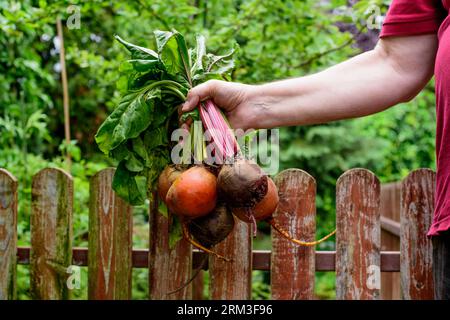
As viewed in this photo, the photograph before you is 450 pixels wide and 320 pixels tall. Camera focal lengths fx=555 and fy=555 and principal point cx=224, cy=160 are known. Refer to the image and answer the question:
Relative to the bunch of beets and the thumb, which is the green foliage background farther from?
the thumb

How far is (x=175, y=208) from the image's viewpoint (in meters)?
1.62

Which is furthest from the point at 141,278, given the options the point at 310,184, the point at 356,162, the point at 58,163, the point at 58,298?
the point at 356,162

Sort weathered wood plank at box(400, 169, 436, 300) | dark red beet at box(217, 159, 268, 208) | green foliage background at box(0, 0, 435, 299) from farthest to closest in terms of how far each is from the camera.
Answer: green foliage background at box(0, 0, 435, 299) < weathered wood plank at box(400, 169, 436, 300) < dark red beet at box(217, 159, 268, 208)

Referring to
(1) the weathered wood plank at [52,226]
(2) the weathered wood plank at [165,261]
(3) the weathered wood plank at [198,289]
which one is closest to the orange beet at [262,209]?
(2) the weathered wood plank at [165,261]

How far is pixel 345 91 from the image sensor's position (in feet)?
5.80

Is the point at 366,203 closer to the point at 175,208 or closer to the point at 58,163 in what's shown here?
the point at 175,208

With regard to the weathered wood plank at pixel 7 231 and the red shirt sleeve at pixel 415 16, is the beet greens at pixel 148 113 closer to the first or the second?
the red shirt sleeve at pixel 415 16

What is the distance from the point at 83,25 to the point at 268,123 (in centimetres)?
354

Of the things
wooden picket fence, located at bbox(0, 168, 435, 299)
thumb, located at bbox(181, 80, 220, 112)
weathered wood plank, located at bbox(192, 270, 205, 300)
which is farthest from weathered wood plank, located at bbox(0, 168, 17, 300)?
weathered wood plank, located at bbox(192, 270, 205, 300)

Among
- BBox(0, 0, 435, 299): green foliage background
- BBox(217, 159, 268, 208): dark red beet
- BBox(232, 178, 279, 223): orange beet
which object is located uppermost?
BBox(0, 0, 435, 299): green foliage background

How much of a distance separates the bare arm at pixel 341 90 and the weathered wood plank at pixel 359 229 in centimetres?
59

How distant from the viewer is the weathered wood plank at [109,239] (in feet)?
7.88

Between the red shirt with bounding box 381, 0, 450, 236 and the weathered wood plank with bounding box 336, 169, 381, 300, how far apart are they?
0.80 m

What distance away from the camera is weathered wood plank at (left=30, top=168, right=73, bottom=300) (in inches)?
94.5
